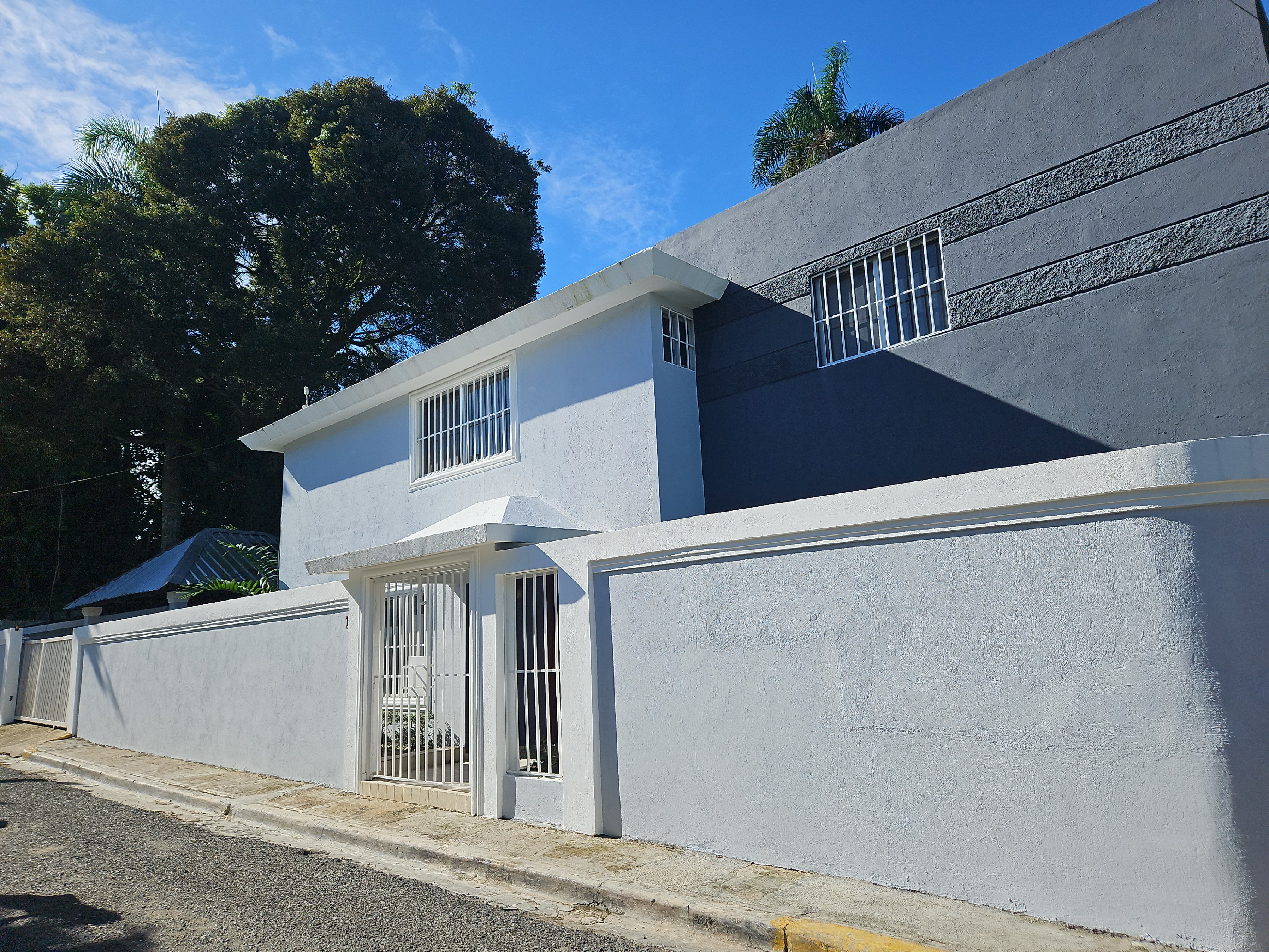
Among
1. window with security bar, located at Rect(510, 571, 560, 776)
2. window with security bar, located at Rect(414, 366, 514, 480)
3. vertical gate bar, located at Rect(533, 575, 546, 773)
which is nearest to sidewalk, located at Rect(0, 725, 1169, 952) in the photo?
window with security bar, located at Rect(510, 571, 560, 776)

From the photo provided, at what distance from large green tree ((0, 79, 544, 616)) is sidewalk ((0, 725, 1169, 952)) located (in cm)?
1441

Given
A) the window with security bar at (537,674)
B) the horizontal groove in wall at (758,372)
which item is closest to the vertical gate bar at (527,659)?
the window with security bar at (537,674)

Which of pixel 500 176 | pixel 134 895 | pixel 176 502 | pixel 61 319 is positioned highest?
pixel 500 176

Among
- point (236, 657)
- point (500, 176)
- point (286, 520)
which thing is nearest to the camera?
point (236, 657)

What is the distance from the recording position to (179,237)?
19.8m

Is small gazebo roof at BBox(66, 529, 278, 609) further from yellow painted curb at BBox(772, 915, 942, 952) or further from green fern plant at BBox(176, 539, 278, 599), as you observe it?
yellow painted curb at BBox(772, 915, 942, 952)

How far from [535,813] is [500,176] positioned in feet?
69.1

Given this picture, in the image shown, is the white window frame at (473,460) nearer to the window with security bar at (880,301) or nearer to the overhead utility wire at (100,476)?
the window with security bar at (880,301)

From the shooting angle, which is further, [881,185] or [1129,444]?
→ [881,185]

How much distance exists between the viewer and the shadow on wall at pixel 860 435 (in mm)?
7199

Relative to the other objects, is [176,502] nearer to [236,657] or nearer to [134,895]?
[236,657]

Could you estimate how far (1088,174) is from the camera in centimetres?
696

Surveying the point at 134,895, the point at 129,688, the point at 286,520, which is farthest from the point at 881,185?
the point at 129,688

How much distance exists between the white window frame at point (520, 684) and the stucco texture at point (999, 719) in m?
1.02
